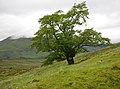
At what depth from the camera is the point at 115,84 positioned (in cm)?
2188

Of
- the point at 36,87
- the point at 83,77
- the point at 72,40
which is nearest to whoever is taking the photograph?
the point at 36,87

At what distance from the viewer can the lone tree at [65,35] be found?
48.7 metres

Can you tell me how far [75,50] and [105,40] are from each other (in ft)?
20.0

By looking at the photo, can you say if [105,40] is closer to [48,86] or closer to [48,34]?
[48,34]

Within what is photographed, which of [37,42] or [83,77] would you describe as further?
[37,42]

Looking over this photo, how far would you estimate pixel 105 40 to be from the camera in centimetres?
5044

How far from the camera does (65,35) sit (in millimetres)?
49469

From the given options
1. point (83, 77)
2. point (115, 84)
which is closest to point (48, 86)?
point (83, 77)

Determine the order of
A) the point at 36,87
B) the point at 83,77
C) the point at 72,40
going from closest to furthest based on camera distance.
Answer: the point at 36,87
the point at 83,77
the point at 72,40

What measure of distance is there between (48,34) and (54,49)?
3.07 m

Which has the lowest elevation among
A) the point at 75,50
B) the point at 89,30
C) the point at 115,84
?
the point at 115,84

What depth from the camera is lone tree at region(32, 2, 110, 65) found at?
48.7 meters

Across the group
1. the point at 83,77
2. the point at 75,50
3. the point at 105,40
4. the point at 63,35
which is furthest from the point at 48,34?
the point at 83,77

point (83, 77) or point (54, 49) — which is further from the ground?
point (54, 49)
